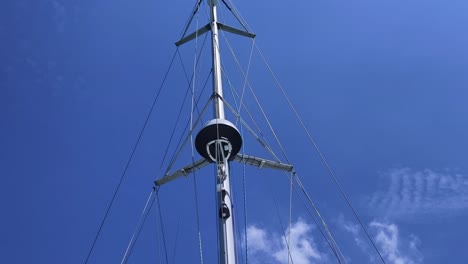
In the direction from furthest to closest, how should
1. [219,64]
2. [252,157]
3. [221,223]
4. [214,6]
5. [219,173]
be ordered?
[214,6]
[219,64]
[252,157]
[219,173]
[221,223]

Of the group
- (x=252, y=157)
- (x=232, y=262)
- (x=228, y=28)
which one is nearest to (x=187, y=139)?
(x=252, y=157)

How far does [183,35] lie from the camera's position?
16.6m

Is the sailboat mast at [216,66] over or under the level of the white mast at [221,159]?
over

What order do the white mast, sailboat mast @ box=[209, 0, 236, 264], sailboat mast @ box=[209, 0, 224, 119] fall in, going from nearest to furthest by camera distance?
sailboat mast @ box=[209, 0, 236, 264] < the white mast < sailboat mast @ box=[209, 0, 224, 119]

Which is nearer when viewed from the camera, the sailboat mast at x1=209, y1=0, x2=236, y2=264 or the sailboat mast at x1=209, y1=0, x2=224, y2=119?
the sailboat mast at x1=209, y1=0, x2=236, y2=264

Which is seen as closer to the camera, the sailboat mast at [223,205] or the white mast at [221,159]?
the sailboat mast at [223,205]

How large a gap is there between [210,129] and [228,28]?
6848 mm

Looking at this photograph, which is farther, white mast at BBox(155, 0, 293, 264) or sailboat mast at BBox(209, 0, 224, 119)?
sailboat mast at BBox(209, 0, 224, 119)

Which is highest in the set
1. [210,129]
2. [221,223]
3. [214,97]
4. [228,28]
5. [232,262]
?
[228,28]

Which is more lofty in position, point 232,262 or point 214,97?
point 214,97

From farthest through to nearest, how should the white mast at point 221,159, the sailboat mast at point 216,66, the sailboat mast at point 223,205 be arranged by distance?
the sailboat mast at point 216,66
the white mast at point 221,159
the sailboat mast at point 223,205

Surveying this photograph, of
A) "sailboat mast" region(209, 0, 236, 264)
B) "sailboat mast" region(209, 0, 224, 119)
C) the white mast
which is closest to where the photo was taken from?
"sailboat mast" region(209, 0, 236, 264)

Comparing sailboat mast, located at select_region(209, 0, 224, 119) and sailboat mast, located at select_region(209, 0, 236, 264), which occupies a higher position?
sailboat mast, located at select_region(209, 0, 224, 119)

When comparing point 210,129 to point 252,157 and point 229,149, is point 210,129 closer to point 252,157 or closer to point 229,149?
point 229,149
